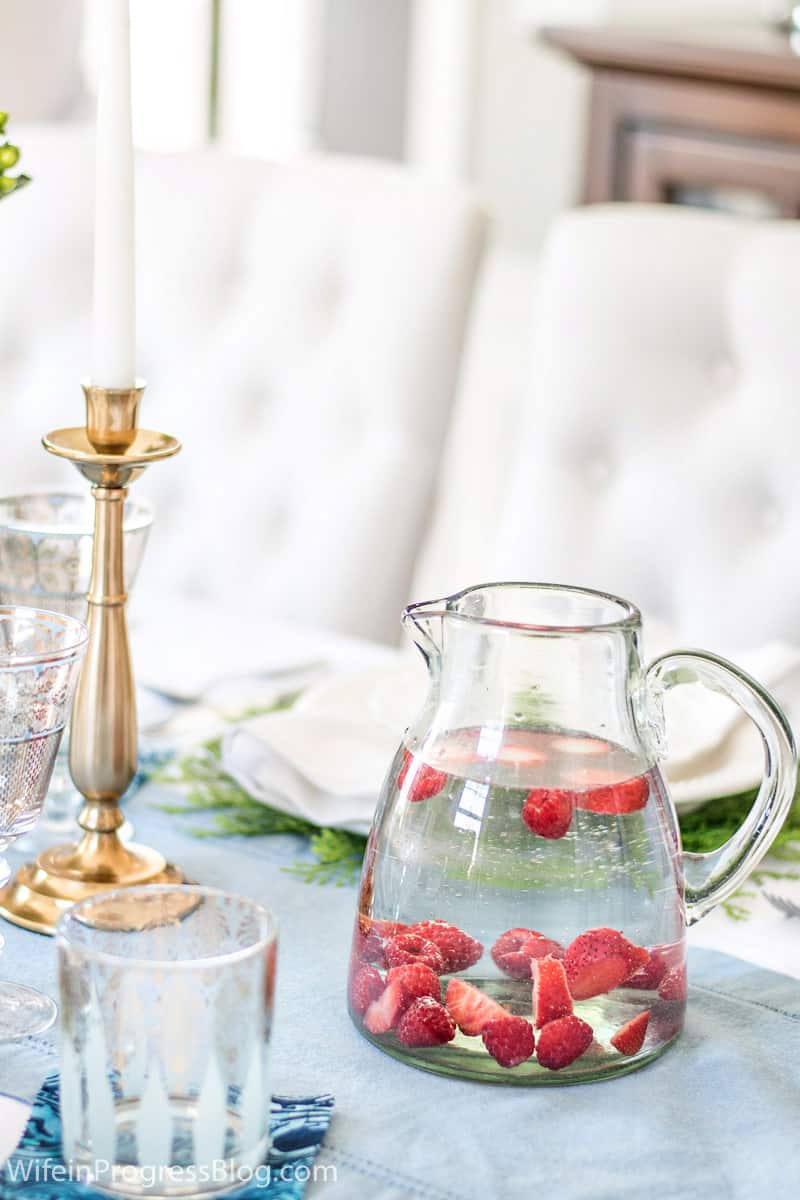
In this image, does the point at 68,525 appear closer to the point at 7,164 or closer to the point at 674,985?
the point at 7,164

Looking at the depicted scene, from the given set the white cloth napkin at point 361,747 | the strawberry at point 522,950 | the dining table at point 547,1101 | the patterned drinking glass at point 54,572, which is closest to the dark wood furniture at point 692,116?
the white cloth napkin at point 361,747

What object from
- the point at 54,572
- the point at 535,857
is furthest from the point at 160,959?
the point at 54,572

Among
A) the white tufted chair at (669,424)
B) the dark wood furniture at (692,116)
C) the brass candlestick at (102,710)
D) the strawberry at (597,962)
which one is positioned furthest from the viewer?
the dark wood furniture at (692,116)

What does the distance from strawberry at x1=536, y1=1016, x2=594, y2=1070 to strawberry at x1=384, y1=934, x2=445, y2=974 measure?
0.05 m

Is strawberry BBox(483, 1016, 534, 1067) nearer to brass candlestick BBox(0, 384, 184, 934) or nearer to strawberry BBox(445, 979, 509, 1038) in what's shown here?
strawberry BBox(445, 979, 509, 1038)

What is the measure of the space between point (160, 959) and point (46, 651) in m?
0.18

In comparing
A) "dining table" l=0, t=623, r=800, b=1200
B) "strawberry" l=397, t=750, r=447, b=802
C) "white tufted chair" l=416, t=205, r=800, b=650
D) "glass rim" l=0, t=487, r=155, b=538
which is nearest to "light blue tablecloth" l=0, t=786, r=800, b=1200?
"dining table" l=0, t=623, r=800, b=1200

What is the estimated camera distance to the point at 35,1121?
56 cm

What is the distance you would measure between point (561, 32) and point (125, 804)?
2.39m

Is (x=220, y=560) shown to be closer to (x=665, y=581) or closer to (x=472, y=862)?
(x=665, y=581)

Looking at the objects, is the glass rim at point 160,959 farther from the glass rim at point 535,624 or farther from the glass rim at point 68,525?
the glass rim at point 68,525

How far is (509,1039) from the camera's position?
59cm

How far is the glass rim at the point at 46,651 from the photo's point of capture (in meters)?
0.61

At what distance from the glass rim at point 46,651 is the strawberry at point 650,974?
26cm
